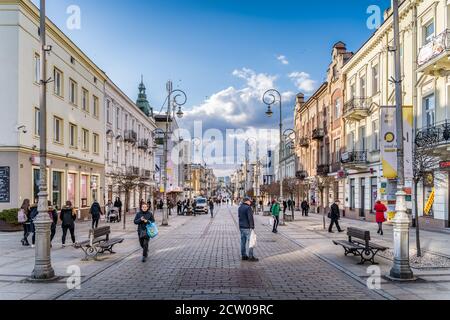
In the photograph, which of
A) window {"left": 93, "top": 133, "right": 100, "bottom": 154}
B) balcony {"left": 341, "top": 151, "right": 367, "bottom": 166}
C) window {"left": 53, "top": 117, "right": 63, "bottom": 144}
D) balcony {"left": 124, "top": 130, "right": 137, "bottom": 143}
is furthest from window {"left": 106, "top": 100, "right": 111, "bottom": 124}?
balcony {"left": 341, "top": 151, "right": 367, "bottom": 166}

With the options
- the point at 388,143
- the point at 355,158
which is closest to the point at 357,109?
the point at 355,158

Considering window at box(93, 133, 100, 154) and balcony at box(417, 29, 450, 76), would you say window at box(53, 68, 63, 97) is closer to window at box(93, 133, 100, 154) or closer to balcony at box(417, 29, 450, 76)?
window at box(93, 133, 100, 154)

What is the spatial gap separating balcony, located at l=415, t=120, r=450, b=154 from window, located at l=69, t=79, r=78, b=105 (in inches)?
887

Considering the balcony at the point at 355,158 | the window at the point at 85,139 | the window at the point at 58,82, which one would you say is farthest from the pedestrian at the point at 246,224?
the window at the point at 85,139

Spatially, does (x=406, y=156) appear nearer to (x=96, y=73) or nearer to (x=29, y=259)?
(x=29, y=259)

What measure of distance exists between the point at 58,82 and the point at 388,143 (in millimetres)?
23448

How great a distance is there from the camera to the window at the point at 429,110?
22766 millimetres

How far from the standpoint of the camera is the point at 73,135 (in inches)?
1268

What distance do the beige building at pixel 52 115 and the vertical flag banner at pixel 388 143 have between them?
18.4 m

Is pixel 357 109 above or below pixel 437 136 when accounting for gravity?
above

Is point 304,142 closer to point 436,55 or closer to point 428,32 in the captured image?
point 428,32

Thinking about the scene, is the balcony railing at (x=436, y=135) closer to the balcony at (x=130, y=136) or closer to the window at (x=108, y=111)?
the window at (x=108, y=111)
